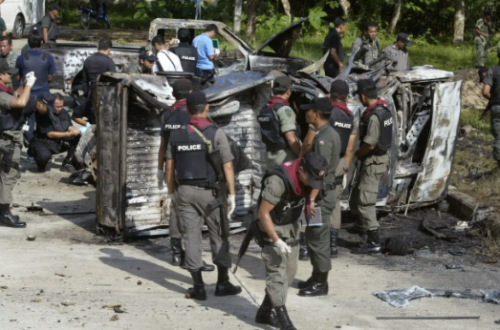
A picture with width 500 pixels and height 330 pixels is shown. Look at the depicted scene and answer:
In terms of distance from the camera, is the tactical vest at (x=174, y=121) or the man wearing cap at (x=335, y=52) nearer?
the tactical vest at (x=174, y=121)

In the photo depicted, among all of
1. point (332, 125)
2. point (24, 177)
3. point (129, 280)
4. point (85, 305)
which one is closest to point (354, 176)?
point (332, 125)

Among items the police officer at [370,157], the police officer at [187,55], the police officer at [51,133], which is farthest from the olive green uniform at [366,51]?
the police officer at [51,133]

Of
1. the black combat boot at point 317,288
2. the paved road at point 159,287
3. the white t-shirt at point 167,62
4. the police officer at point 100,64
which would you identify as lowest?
the paved road at point 159,287

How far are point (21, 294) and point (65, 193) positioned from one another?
3.83 m

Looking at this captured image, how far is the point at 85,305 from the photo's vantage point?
717 centimetres

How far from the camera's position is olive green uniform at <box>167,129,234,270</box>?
7332 millimetres

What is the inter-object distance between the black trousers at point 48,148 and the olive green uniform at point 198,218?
16.2ft

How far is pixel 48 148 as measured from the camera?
11984 mm

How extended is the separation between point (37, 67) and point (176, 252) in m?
5.40

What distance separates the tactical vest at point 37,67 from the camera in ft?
41.7

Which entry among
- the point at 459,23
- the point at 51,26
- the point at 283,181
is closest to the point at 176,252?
the point at 283,181

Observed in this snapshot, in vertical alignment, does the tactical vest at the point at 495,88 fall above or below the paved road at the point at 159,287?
above

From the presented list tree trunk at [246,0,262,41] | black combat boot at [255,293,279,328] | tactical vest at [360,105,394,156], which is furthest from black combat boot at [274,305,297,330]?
tree trunk at [246,0,262,41]

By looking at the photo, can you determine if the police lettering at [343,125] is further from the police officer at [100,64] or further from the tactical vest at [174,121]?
the police officer at [100,64]
